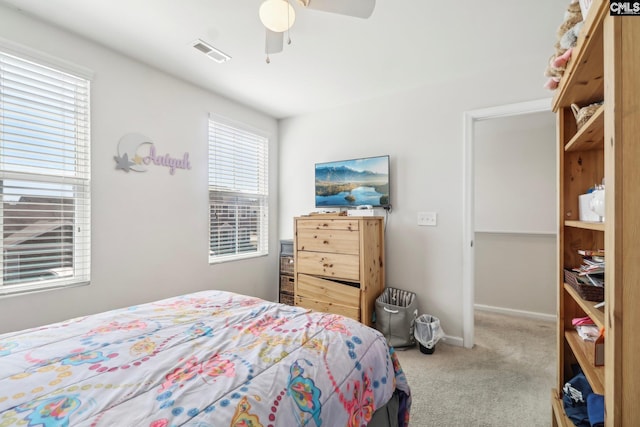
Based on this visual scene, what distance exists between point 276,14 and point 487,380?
2.67 meters

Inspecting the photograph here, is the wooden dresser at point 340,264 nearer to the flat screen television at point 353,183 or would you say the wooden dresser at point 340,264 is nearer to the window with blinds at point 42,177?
the flat screen television at point 353,183

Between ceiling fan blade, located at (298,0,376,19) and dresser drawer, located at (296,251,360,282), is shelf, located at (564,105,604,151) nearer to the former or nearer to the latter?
ceiling fan blade, located at (298,0,376,19)

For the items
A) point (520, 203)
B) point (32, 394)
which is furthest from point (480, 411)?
point (520, 203)

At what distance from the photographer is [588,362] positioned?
120cm

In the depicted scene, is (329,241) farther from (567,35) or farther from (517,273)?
(517,273)

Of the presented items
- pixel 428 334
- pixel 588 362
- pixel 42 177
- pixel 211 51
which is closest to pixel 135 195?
pixel 42 177

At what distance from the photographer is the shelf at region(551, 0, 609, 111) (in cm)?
85

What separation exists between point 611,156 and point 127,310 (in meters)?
2.10

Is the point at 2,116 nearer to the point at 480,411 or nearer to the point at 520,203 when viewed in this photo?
the point at 480,411

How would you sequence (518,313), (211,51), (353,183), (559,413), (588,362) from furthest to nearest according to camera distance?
(518,313), (353,183), (211,51), (559,413), (588,362)

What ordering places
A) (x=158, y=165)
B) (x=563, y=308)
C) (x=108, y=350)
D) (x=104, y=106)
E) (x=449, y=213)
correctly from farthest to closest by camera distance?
(x=449, y=213), (x=158, y=165), (x=104, y=106), (x=563, y=308), (x=108, y=350)

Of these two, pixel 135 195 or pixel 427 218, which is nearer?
pixel 135 195

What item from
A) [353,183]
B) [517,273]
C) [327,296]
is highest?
[353,183]

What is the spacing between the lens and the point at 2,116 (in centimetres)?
177
